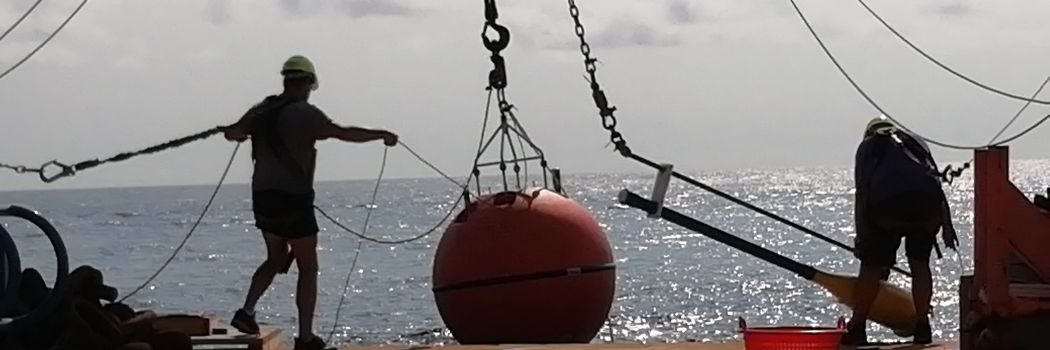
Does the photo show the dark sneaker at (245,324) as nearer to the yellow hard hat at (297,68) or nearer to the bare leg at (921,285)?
the yellow hard hat at (297,68)

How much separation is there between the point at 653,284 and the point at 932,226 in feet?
72.2

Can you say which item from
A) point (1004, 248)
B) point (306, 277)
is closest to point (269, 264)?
point (306, 277)

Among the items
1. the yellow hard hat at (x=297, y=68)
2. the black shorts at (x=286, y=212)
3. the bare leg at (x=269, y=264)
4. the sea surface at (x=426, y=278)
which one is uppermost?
the yellow hard hat at (x=297, y=68)

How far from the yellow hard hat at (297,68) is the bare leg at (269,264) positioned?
782 mm

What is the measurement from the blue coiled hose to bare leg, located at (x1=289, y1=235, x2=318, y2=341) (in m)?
1.29

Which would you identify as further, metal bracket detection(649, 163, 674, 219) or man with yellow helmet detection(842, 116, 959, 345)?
metal bracket detection(649, 163, 674, 219)

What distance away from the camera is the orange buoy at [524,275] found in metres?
9.91

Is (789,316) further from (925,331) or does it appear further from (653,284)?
(925,331)

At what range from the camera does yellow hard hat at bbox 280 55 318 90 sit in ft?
28.9

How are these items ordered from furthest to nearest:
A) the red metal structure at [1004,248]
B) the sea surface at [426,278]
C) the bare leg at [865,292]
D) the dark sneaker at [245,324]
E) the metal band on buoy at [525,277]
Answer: the sea surface at [426,278] → the metal band on buoy at [525,277] → the bare leg at [865,292] → the dark sneaker at [245,324] → the red metal structure at [1004,248]

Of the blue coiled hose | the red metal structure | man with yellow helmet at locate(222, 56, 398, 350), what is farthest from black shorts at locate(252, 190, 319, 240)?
the red metal structure

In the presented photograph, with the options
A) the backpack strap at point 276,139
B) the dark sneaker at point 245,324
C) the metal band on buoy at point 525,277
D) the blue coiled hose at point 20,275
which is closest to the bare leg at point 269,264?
the dark sneaker at point 245,324

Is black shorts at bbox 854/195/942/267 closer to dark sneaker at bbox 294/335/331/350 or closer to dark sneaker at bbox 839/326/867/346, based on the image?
dark sneaker at bbox 839/326/867/346

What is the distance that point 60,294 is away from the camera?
25.1 ft
